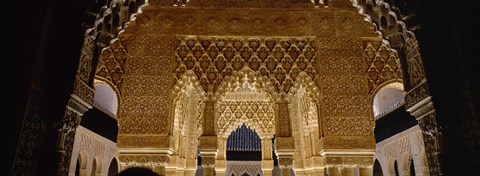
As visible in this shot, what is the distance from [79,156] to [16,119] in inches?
298

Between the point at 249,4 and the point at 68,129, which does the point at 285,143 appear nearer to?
the point at 249,4

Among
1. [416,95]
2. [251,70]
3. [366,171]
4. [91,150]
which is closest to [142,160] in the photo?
[251,70]

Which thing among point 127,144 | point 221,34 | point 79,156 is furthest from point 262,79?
point 79,156

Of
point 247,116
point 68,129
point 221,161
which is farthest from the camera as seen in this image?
point 247,116

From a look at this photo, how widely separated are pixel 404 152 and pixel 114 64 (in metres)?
7.05

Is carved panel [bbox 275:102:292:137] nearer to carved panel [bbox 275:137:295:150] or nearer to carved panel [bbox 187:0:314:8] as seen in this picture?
carved panel [bbox 275:137:295:150]

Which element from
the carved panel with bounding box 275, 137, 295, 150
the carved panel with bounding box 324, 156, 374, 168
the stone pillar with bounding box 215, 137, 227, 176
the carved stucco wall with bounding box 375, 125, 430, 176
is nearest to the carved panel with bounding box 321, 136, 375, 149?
the carved panel with bounding box 324, 156, 374, 168

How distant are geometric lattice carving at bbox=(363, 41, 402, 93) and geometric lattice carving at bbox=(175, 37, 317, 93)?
3.07ft

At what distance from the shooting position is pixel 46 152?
249 cm

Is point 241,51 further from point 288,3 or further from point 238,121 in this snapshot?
point 238,121

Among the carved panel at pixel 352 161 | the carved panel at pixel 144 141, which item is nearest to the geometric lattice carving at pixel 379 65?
the carved panel at pixel 352 161

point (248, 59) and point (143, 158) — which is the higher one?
point (248, 59)

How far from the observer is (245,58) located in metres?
6.70

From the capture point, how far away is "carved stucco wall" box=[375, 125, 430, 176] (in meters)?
8.76
